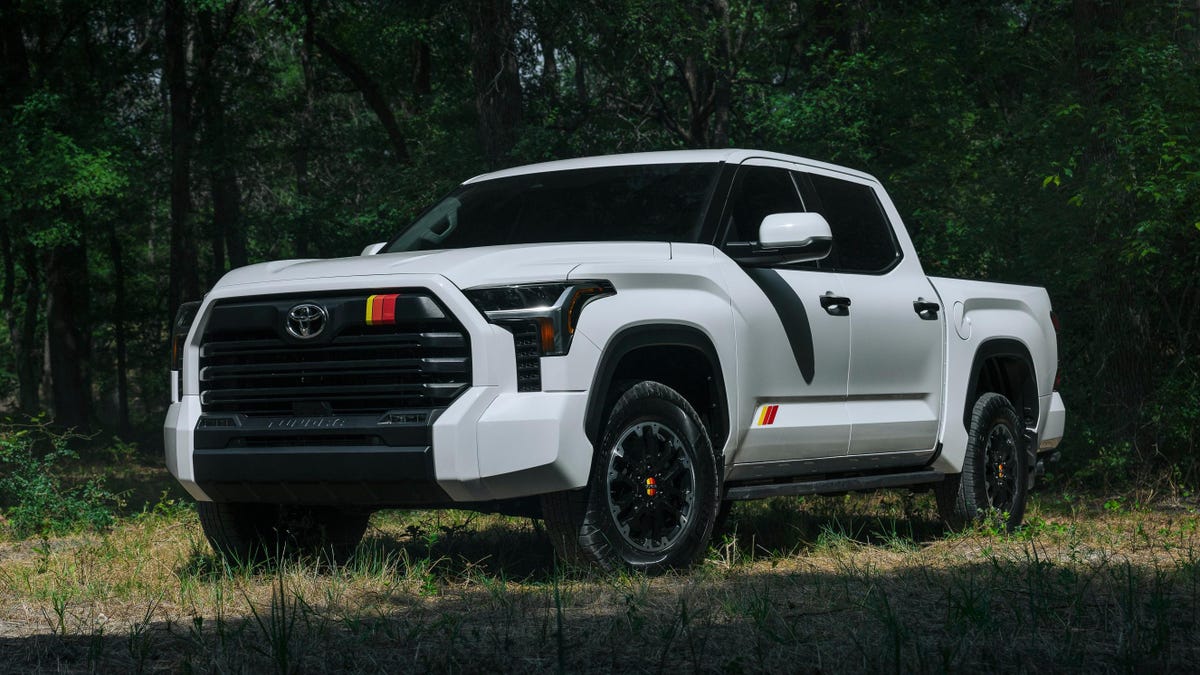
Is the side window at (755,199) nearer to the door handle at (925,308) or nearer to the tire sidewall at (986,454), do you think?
the door handle at (925,308)

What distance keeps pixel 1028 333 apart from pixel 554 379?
4.33 meters

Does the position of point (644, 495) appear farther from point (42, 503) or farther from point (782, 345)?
point (42, 503)

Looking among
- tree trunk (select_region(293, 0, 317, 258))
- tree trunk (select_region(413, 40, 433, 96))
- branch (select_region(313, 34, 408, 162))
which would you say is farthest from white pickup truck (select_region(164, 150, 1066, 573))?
branch (select_region(313, 34, 408, 162))

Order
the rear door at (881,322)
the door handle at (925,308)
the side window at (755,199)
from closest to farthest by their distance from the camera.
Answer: the side window at (755,199), the rear door at (881,322), the door handle at (925,308)

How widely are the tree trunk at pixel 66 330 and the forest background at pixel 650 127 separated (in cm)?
6

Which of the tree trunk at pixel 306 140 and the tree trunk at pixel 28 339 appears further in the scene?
the tree trunk at pixel 28 339

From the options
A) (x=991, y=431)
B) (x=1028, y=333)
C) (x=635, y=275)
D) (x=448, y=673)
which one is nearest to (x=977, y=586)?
(x=635, y=275)

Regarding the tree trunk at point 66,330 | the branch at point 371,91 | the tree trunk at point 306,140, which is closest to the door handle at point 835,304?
the tree trunk at point 306,140

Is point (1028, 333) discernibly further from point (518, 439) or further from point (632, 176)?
point (518, 439)

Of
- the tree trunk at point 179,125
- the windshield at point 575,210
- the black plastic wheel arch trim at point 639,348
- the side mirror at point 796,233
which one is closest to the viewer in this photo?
the black plastic wheel arch trim at point 639,348

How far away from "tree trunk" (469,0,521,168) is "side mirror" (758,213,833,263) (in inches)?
420

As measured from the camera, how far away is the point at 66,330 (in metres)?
26.1

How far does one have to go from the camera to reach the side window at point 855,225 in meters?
7.48

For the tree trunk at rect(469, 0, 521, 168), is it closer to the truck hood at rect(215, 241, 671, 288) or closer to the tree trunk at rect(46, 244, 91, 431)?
the truck hood at rect(215, 241, 671, 288)
